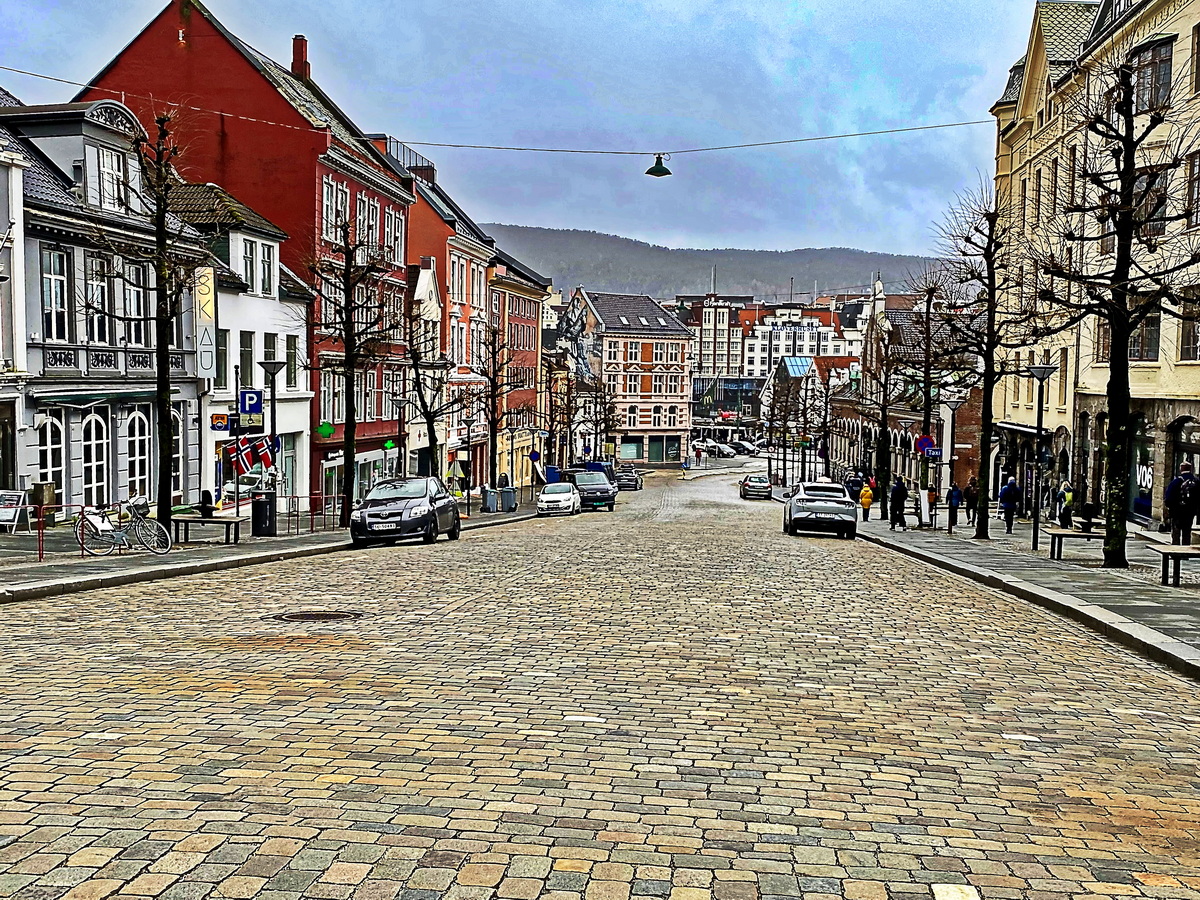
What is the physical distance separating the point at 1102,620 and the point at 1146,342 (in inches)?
911

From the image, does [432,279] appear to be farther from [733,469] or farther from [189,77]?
[733,469]

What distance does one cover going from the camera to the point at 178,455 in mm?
33344

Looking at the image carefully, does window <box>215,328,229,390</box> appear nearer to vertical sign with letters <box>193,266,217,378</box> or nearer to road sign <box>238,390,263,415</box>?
vertical sign with letters <box>193,266,217,378</box>

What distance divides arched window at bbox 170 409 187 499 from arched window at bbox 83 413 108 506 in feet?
10.9

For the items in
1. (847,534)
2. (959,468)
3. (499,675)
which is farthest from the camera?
(959,468)

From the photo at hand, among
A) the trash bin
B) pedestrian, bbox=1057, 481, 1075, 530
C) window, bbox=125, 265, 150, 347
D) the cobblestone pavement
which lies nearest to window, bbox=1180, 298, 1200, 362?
pedestrian, bbox=1057, 481, 1075, 530

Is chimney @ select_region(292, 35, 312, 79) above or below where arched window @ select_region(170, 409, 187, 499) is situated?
above

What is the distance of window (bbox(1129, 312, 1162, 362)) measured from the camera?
33281 mm

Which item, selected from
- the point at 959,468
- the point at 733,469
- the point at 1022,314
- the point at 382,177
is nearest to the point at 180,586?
the point at 1022,314

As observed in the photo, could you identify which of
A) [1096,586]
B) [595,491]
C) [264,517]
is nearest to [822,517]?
[264,517]

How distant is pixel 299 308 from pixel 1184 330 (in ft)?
91.1

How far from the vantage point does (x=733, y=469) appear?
128 m

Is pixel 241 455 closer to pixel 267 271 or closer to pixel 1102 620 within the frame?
pixel 267 271

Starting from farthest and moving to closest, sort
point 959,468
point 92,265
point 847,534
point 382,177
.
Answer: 1. point 959,468
2. point 382,177
3. point 847,534
4. point 92,265
